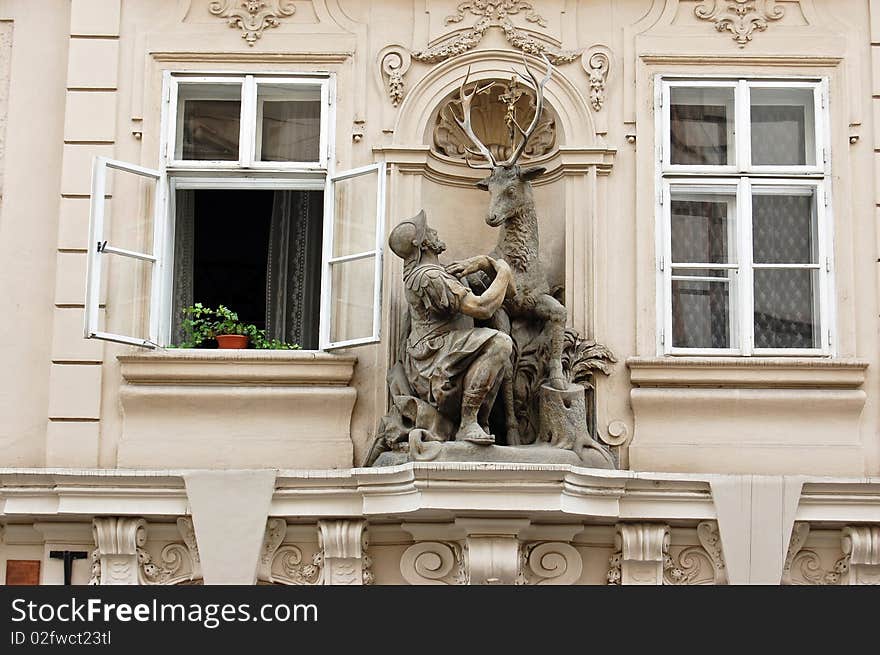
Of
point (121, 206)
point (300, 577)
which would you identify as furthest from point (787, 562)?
point (121, 206)

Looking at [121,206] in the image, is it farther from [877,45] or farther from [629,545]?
[877,45]

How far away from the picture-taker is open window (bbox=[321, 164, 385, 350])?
11336 mm

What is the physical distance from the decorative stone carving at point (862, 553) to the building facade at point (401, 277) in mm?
18

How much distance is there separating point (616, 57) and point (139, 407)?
363cm

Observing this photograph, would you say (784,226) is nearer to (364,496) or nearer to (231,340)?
(364,496)

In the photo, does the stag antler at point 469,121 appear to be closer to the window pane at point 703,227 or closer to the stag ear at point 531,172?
the stag ear at point 531,172

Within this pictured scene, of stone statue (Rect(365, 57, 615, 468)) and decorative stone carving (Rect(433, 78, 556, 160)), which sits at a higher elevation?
decorative stone carving (Rect(433, 78, 556, 160))

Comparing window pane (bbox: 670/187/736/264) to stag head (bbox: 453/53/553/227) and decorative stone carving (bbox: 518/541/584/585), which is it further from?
decorative stone carving (bbox: 518/541/584/585)

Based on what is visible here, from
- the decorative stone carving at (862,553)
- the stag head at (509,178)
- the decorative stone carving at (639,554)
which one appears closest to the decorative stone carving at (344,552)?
the decorative stone carving at (639,554)

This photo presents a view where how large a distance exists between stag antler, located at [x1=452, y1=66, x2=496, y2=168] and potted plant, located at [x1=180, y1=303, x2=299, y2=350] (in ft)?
5.30

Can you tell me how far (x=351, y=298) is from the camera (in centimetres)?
1144

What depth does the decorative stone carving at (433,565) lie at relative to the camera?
36.3 feet

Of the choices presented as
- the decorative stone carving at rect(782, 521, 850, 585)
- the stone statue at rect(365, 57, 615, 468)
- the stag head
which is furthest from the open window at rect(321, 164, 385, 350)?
the decorative stone carving at rect(782, 521, 850, 585)

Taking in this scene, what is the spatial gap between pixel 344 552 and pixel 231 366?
1.30 metres
